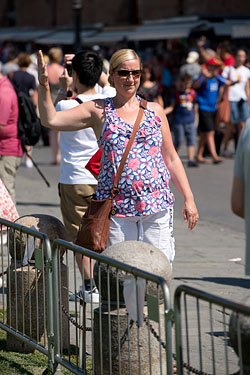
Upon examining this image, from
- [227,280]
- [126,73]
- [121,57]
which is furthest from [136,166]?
[227,280]

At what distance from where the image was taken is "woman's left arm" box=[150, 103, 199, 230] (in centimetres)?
542

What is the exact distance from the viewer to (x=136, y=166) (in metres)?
5.23

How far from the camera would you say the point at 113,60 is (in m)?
5.34

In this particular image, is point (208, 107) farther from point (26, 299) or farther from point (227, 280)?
point (26, 299)

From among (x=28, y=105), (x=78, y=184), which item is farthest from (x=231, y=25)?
(x=78, y=184)

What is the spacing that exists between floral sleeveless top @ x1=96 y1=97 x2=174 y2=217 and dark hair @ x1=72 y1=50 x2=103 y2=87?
1.61m

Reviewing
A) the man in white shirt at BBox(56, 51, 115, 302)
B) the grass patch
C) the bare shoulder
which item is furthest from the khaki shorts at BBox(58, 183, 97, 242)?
the bare shoulder

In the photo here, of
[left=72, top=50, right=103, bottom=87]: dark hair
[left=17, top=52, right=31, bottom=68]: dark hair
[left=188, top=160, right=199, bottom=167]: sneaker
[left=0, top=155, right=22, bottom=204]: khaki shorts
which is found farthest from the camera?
[left=17, top=52, right=31, bottom=68]: dark hair

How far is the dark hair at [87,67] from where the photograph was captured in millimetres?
6887

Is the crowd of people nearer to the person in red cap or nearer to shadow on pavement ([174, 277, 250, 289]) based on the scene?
shadow on pavement ([174, 277, 250, 289])

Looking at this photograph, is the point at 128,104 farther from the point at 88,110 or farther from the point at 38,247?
the point at 38,247


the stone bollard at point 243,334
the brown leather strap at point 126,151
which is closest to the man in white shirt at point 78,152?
the brown leather strap at point 126,151

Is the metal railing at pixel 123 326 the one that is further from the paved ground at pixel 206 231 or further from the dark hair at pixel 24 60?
the dark hair at pixel 24 60

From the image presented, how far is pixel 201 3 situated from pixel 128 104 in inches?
1109
